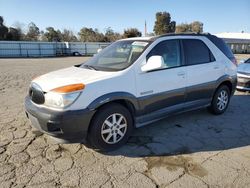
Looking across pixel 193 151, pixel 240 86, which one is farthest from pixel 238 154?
pixel 240 86

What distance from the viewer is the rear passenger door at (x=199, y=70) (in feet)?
14.7

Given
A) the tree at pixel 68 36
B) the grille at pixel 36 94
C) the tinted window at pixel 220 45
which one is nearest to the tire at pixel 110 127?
the grille at pixel 36 94

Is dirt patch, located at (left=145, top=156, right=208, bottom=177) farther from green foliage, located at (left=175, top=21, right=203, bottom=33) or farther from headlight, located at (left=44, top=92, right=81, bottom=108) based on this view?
green foliage, located at (left=175, top=21, right=203, bottom=33)

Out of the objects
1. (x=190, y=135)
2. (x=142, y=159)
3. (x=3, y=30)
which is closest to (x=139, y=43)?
(x=190, y=135)

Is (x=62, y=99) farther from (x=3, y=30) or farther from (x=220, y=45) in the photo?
(x=3, y=30)

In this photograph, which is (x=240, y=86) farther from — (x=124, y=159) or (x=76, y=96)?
(x=76, y=96)

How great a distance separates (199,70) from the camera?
4.63 m

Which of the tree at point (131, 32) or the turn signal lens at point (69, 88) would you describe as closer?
the turn signal lens at point (69, 88)

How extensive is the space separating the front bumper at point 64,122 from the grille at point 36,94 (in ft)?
0.42

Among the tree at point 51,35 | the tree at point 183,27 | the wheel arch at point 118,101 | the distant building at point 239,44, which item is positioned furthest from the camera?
the tree at point 183,27

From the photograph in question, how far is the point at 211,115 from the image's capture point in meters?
5.36

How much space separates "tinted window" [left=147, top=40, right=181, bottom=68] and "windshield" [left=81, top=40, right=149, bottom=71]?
23cm

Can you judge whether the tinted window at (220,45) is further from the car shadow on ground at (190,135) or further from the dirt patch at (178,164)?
the dirt patch at (178,164)

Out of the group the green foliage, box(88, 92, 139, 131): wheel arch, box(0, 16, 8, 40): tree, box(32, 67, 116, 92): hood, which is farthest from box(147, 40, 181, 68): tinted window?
the green foliage
